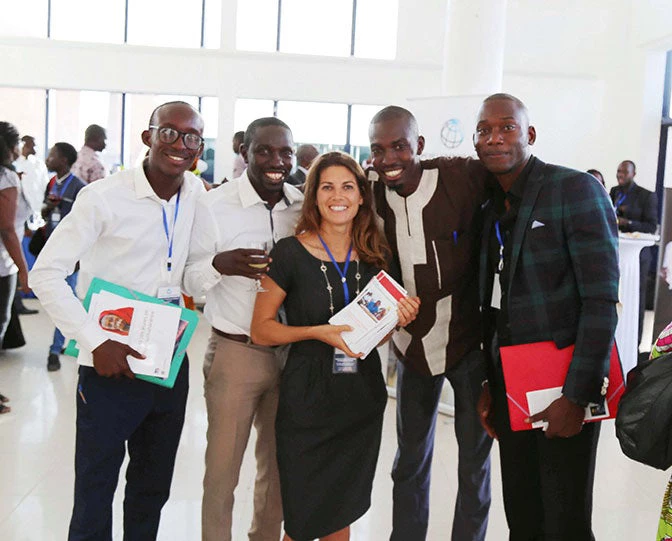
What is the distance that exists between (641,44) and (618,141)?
167 cm

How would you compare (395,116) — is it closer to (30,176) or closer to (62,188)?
(62,188)

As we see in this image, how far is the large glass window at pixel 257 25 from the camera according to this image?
14.1m

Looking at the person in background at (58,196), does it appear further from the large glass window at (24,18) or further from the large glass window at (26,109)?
the large glass window at (24,18)

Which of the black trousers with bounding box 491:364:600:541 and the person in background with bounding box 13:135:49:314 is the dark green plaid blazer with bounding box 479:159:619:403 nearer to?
the black trousers with bounding box 491:364:600:541

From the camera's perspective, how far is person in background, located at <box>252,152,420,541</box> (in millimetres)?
2445

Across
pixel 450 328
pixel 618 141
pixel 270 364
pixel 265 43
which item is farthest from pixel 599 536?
pixel 265 43

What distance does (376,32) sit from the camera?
1441 cm

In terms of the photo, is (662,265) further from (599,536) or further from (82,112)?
(82,112)

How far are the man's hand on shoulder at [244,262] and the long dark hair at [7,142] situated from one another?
3.24m

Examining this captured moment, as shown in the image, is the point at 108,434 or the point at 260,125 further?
the point at 260,125

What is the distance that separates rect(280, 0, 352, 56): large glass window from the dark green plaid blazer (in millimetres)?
12852

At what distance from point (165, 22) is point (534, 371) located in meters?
14.0

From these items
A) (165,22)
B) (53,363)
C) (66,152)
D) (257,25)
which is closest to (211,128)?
(257,25)

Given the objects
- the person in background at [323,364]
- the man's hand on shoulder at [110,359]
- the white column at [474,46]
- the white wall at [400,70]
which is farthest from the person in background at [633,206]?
the man's hand on shoulder at [110,359]
